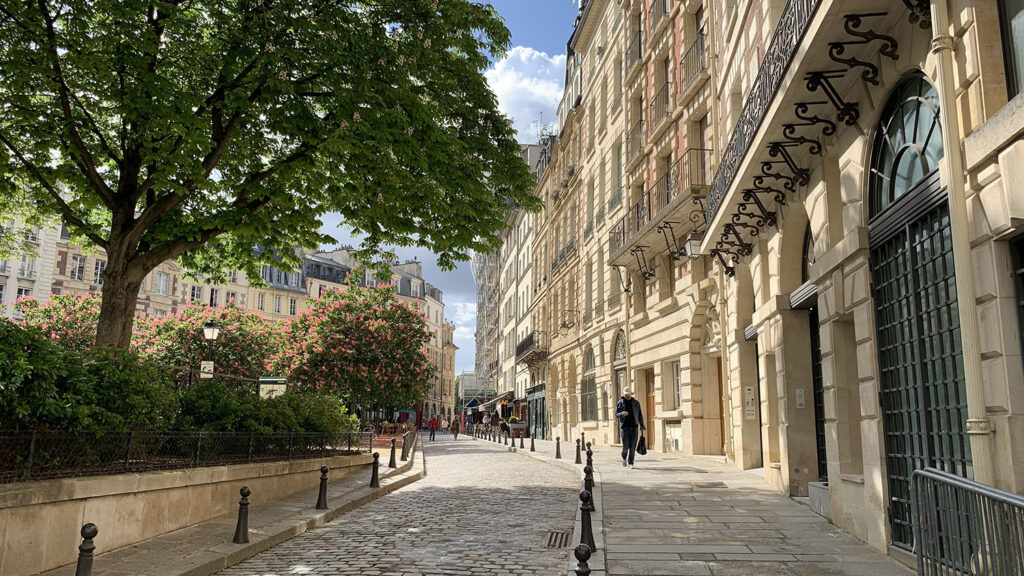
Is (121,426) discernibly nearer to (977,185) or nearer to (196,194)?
(196,194)

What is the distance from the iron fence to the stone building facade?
758 cm

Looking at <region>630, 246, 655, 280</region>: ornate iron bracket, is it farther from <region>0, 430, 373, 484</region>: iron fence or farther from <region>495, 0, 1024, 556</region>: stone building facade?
<region>0, 430, 373, 484</region>: iron fence

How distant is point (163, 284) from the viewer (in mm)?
54312

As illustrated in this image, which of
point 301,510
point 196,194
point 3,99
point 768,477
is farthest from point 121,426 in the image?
point 768,477

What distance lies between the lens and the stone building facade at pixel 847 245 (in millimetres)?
4934

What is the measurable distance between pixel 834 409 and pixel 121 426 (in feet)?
25.5

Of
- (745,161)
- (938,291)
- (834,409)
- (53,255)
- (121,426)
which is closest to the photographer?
(938,291)

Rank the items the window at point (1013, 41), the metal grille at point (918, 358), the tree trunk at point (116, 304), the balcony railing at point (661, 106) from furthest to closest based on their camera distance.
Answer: the balcony railing at point (661, 106) < the tree trunk at point (116, 304) < the metal grille at point (918, 358) < the window at point (1013, 41)

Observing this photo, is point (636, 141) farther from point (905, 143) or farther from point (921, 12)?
A: point (921, 12)

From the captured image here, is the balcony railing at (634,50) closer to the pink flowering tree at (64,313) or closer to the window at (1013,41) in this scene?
the window at (1013,41)

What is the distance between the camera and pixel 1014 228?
4.57 m

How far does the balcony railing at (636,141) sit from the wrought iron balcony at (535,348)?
52.3ft

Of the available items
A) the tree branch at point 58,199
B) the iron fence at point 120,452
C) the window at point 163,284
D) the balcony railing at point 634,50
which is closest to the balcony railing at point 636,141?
the balcony railing at point 634,50

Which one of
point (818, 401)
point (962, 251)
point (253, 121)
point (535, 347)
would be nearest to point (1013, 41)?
point (962, 251)
